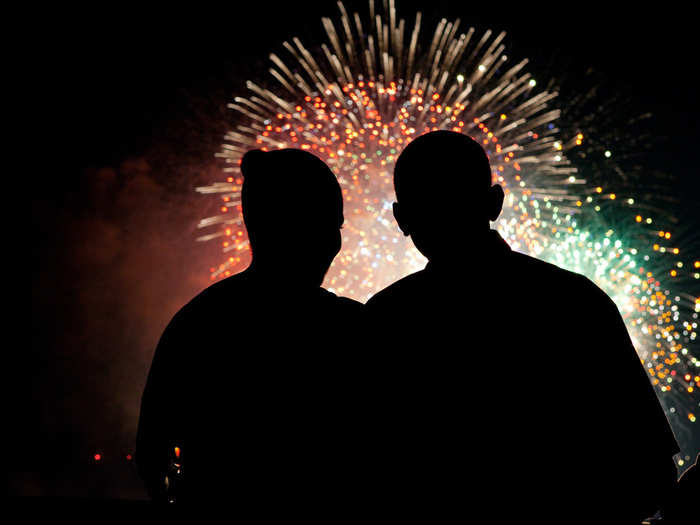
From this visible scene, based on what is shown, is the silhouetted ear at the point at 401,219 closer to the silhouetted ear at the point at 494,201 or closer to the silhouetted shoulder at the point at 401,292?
the silhouetted shoulder at the point at 401,292

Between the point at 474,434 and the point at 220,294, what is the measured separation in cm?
97

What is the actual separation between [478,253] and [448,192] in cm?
19

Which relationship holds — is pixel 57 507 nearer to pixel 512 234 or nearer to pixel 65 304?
pixel 512 234

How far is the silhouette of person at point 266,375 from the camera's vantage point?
1757mm

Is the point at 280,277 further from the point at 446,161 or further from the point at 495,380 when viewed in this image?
the point at 495,380

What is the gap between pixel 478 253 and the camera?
1526mm

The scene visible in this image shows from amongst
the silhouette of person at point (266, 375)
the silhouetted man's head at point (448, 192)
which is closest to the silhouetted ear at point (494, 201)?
the silhouetted man's head at point (448, 192)

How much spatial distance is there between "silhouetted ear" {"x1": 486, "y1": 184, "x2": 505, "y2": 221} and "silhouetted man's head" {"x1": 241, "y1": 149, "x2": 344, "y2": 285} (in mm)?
617

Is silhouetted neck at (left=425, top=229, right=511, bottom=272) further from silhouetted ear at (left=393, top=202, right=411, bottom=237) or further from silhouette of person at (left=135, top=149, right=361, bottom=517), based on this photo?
silhouette of person at (left=135, top=149, right=361, bottom=517)

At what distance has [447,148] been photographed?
1.56 m

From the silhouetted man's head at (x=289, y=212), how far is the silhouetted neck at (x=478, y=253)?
55cm

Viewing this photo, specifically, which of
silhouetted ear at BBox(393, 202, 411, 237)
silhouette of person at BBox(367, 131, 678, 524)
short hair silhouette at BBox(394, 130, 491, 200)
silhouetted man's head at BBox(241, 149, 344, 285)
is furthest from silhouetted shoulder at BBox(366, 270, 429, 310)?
silhouetted man's head at BBox(241, 149, 344, 285)

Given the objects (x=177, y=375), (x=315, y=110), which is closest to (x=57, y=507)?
(x=177, y=375)

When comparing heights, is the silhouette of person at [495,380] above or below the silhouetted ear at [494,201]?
below
